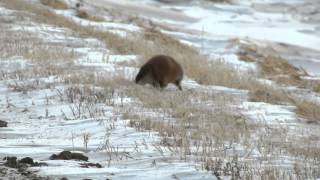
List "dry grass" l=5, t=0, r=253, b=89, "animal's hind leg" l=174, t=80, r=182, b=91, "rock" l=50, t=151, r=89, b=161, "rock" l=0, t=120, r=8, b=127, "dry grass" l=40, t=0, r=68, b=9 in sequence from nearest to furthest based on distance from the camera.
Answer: "rock" l=50, t=151, r=89, b=161 < "rock" l=0, t=120, r=8, b=127 < "animal's hind leg" l=174, t=80, r=182, b=91 < "dry grass" l=5, t=0, r=253, b=89 < "dry grass" l=40, t=0, r=68, b=9

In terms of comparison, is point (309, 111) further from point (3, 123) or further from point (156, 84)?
point (3, 123)

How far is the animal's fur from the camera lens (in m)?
11.0

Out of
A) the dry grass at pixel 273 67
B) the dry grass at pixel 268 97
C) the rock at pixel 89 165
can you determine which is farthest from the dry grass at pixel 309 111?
→ the dry grass at pixel 273 67

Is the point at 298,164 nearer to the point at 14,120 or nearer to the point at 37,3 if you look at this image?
the point at 14,120

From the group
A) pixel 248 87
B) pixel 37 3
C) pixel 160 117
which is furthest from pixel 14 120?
pixel 37 3

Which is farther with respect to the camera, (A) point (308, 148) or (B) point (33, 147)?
(A) point (308, 148)

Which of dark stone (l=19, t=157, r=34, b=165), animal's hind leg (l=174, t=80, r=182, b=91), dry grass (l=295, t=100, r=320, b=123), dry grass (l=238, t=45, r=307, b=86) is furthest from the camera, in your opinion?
dry grass (l=238, t=45, r=307, b=86)

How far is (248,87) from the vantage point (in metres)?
12.7

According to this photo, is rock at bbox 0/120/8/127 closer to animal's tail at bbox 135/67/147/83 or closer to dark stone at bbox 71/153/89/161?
dark stone at bbox 71/153/89/161

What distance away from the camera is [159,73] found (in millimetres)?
11031

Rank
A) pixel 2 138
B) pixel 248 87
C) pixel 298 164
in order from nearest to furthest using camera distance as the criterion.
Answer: pixel 298 164 → pixel 2 138 → pixel 248 87

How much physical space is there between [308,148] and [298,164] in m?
0.98

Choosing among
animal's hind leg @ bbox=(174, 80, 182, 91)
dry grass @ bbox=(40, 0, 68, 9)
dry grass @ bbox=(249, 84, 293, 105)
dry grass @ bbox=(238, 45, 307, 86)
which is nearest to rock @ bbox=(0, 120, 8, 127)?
animal's hind leg @ bbox=(174, 80, 182, 91)

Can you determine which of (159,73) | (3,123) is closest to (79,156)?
(3,123)
